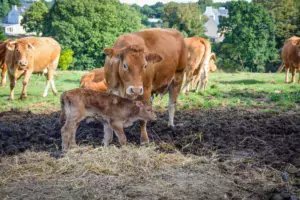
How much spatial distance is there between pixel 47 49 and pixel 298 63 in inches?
505

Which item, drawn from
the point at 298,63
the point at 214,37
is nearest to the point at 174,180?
the point at 298,63

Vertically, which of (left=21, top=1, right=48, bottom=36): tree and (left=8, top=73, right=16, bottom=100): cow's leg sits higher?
(left=21, top=1, right=48, bottom=36): tree

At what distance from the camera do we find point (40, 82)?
20.2 m

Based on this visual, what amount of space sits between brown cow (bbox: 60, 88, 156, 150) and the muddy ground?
0.42 meters

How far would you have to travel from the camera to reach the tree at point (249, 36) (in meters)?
47.4

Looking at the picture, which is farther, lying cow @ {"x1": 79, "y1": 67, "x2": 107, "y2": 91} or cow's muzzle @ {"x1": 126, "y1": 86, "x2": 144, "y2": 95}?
lying cow @ {"x1": 79, "y1": 67, "x2": 107, "y2": 91}

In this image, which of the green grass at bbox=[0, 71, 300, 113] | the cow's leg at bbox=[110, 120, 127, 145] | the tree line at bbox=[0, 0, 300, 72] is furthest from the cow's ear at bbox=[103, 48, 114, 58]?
the tree line at bbox=[0, 0, 300, 72]

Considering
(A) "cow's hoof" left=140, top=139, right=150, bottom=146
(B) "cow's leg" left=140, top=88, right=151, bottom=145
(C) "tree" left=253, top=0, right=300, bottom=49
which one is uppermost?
(C) "tree" left=253, top=0, right=300, bottom=49

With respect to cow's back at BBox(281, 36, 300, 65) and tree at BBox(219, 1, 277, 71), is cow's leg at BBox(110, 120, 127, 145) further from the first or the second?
tree at BBox(219, 1, 277, 71)

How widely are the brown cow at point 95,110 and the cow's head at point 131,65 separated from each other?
0.98 feet

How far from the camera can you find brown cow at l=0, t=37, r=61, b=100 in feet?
47.4

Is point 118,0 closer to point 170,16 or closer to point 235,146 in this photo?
point 170,16

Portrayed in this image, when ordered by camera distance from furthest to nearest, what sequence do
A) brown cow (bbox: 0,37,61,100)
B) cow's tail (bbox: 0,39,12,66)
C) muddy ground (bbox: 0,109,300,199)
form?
cow's tail (bbox: 0,39,12,66), brown cow (bbox: 0,37,61,100), muddy ground (bbox: 0,109,300,199)

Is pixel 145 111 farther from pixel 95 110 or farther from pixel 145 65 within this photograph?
pixel 95 110
